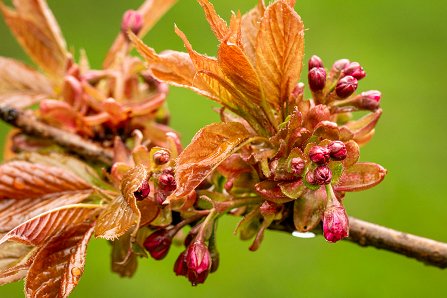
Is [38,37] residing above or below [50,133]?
above

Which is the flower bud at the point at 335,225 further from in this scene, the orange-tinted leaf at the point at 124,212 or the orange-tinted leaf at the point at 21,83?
the orange-tinted leaf at the point at 21,83

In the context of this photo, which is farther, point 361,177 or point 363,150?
point 363,150

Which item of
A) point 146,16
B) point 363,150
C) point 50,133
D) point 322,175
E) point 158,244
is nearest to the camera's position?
point 322,175

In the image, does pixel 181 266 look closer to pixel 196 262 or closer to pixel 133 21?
pixel 196 262

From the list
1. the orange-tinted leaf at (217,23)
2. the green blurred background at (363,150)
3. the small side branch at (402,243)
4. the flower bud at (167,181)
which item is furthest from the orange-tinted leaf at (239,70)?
the green blurred background at (363,150)

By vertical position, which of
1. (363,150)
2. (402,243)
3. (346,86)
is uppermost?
(346,86)

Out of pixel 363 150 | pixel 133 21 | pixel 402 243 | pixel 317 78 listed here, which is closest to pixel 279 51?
pixel 317 78

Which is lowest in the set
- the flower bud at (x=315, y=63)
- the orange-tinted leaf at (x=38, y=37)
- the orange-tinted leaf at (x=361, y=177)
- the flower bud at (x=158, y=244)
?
the flower bud at (x=158, y=244)
